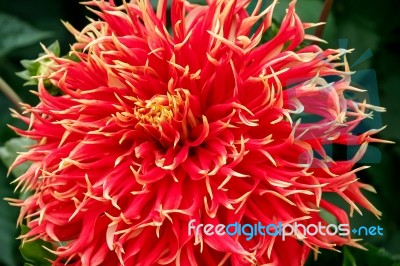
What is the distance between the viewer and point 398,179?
3.85ft

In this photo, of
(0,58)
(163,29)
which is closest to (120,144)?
(163,29)

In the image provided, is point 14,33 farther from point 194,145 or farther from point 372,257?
point 372,257

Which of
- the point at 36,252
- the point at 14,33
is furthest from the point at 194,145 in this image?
the point at 14,33

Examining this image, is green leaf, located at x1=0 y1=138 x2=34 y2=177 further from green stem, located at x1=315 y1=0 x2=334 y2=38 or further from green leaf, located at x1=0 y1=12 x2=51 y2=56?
green stem, located at x1=315 y1=0 x2=334 y2=38

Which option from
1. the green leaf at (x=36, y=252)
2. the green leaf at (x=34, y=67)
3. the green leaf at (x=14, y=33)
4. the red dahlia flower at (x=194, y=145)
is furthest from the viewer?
the green leaf at (x=14, y=33)

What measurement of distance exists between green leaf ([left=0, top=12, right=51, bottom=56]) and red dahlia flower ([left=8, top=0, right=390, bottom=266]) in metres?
0.45

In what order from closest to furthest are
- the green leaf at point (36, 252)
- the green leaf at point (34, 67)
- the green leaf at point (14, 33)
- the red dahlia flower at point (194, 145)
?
1. the red dahlia flower at point (194, 145)
2. the green leaf at point (36, 252)
3. the green leaf at point (34, 67)
4. the green leaf at point (14, 33)

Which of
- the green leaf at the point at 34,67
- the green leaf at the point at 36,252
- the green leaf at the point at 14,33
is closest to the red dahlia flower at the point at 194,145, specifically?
the green leaf at the point at 36,252

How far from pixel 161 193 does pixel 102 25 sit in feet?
0.80

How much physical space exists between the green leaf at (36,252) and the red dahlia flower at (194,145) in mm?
21

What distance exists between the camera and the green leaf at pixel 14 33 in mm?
1276

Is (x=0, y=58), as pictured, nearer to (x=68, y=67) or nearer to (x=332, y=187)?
(x=68, y=67)

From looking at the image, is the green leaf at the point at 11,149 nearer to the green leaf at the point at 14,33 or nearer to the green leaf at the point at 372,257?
the green leaf at the point at 14,33

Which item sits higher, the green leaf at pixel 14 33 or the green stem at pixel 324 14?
the green stem at pixel 324 14
